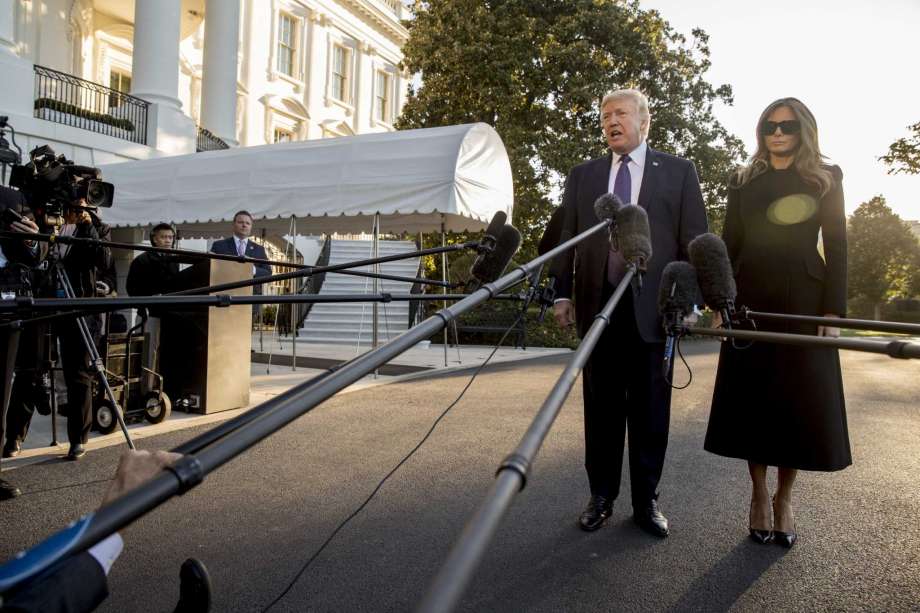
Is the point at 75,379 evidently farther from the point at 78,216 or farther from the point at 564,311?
the point at 564,311

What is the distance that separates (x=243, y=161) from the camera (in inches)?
447

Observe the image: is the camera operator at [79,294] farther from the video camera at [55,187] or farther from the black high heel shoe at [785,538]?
the black high heel shoe at [785,538]

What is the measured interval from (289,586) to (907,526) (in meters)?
3.37

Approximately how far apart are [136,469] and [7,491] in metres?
3.57

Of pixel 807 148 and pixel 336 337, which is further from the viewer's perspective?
pixel 336 337

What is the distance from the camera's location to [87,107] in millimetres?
18078

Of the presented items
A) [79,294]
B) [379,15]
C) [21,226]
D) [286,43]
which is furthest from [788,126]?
[379,15]

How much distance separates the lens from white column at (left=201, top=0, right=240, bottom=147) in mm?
21219

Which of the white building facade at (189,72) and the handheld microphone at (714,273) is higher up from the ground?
the white building facade at (189,72)

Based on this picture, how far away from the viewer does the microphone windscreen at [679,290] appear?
2555 millimetres

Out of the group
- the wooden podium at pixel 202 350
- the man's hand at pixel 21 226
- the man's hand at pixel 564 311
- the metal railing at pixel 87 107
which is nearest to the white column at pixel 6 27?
the metal railing at pixel 87 107

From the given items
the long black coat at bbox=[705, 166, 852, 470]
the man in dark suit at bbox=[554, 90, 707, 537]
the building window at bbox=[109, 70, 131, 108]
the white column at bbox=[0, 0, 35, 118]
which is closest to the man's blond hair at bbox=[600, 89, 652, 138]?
the man in dark suit at bbox=[554, 90, 707, 537]

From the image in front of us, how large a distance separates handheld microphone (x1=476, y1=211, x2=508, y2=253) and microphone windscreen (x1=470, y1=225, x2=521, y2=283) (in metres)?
0.01

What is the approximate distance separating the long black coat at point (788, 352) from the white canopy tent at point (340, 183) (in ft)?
21.1
